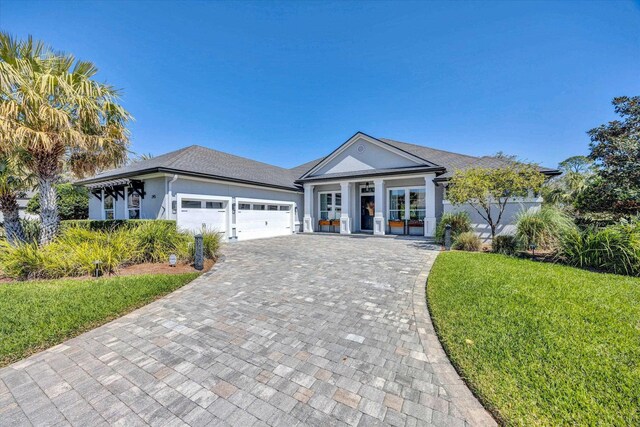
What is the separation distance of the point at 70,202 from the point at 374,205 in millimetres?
20882

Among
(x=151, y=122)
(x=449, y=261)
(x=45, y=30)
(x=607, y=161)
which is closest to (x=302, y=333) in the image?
(x=449, y=261)

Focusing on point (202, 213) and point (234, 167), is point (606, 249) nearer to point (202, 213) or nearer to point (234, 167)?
point (202, 213)

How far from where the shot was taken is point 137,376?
9.46 ft

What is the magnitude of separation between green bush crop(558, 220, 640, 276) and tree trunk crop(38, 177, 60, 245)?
15.6 meters

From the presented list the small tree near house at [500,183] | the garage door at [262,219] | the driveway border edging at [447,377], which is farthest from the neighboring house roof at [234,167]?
the driveway border edging at [447,377]

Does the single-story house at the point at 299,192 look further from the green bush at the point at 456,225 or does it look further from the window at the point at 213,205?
the green bush at the point at 456,225

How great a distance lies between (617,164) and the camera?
361 inches

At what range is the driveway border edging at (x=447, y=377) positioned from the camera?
233cm

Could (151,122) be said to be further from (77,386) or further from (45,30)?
(77,386)

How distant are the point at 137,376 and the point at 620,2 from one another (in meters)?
13.0

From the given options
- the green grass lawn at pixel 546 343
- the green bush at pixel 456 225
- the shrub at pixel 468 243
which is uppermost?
the green bush at pixel 456 225

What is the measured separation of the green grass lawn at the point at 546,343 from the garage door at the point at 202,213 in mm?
10282

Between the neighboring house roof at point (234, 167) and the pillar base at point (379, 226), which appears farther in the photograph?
the pillar base at point (379, 226)

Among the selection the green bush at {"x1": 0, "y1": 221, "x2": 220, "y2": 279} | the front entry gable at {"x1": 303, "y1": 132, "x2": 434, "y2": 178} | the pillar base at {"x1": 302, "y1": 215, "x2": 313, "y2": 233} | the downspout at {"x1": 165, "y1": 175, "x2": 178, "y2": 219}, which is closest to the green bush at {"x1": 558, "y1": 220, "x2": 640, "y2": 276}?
the front entry gable at {"x1": 303, "y1": 132, "x2": 434, "y2": 178}
